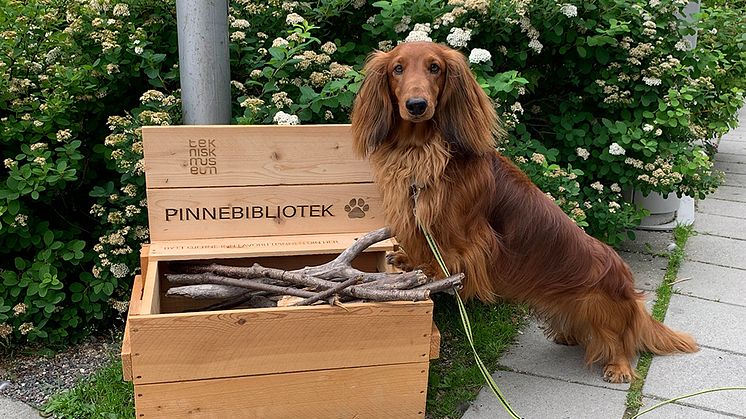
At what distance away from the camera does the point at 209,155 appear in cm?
276

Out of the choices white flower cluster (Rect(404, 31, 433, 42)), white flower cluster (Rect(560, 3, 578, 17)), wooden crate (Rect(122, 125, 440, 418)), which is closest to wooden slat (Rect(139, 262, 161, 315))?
wooden crate (Rect(122, 125, 440, 418))

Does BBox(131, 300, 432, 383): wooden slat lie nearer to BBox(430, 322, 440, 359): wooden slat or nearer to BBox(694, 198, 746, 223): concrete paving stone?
BBox(430, 322, 440, 359): wooden slat

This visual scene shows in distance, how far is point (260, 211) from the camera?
2.88 meters

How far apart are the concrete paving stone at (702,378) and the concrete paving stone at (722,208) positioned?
2.37 metres

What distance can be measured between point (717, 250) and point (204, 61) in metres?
3.51

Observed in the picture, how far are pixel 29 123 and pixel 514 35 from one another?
2.47m

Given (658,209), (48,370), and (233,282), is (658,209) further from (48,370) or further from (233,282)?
(48,370)

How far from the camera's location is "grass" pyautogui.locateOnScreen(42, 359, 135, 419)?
267 cm

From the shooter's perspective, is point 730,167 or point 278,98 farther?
point 730,167

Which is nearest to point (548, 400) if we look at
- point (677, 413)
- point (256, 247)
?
point (677, 413)

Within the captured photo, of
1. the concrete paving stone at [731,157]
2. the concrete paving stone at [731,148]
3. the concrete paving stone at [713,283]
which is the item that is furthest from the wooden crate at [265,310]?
the concrete paving stone at [731,148]

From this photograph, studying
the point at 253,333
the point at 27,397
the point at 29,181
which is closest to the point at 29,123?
the point at 29,181

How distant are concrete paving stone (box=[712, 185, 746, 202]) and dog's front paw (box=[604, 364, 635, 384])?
3289 mm

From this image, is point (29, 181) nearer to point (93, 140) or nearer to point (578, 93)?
point (93, 140)
